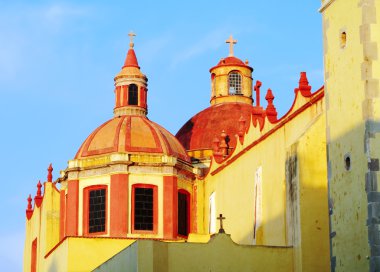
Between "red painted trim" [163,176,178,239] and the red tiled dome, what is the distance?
5.83 metres

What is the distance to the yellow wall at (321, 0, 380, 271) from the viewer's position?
87.4 feet

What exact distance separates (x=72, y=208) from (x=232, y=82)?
12.0m

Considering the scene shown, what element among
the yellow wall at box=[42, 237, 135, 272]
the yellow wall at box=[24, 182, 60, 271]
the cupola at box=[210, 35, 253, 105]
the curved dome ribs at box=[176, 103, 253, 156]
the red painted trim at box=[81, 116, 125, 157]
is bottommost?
the yellow wall at box=[42, 237, 135, 272]

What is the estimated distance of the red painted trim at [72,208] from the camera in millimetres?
44312

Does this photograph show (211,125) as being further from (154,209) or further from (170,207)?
(154,209)

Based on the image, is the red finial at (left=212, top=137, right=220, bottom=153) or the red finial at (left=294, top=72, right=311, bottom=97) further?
the red finial at (left=212, top=137, right=220, bottom=153)

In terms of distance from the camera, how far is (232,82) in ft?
173

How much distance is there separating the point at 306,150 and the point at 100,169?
13652mm

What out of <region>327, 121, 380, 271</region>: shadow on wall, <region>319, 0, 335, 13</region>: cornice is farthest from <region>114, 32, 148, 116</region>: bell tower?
<region>327, 121, 380, 271</region>: shadow on wall

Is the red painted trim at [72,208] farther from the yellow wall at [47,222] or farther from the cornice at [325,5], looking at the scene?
the cornice at [325,5]

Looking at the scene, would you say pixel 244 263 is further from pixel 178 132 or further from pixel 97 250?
pixel 178 132

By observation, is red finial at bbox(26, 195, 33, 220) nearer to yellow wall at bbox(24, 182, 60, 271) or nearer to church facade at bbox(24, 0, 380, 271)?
church facade at bbox(24, 0, 380, 271)

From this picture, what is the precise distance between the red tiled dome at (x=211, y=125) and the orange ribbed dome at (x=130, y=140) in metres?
4.45

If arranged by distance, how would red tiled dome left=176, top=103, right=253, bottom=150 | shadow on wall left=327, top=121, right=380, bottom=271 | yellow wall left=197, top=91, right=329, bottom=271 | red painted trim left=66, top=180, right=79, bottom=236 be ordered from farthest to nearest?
red tiled dome left=176, top=103, right=253, bottom=150 < red painted trim left=66, top=180, right=79, bottom=236 < yellow wall left=197, top=91, right=329, bottom=271 < shadow on wall left=327, top=121, right=380, bottom=271
